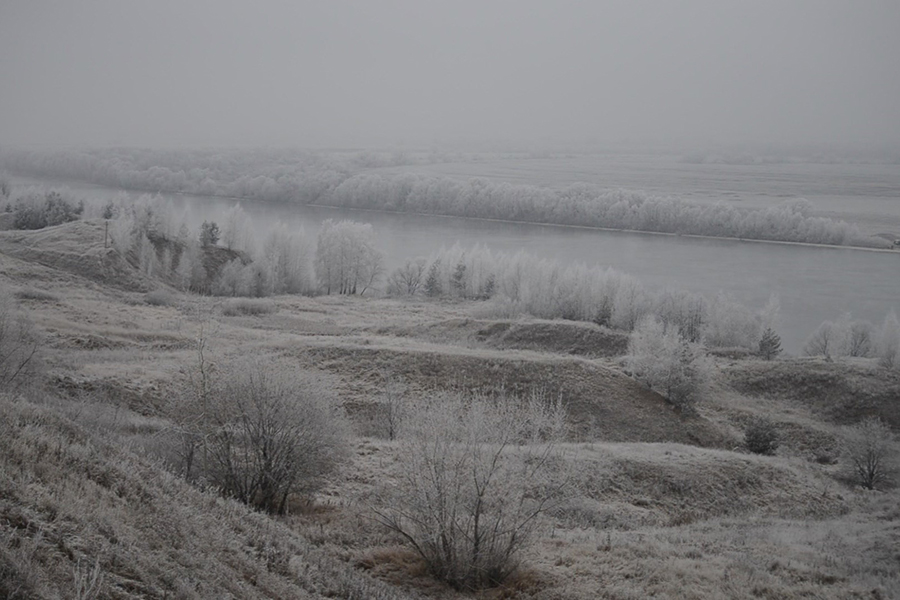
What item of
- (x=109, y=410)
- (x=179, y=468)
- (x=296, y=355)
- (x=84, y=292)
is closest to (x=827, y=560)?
(x=179, y=468)

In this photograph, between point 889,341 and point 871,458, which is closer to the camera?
point 871,458

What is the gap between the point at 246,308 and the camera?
166 feet

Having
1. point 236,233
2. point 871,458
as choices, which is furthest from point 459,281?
point 871,458

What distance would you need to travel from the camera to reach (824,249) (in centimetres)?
5225

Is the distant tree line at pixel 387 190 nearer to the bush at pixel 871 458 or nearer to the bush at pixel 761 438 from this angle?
the bush at pixel 761 438

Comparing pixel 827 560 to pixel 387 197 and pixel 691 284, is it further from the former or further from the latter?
pixel 387 197

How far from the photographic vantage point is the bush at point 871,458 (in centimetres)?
2567

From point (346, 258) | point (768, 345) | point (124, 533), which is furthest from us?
point (346, 258)

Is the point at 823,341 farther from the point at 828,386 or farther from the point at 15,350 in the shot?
the point at 15,350

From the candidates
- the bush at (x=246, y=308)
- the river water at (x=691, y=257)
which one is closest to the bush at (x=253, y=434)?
the bush at (x=246, y=308)

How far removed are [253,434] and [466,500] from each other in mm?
5351

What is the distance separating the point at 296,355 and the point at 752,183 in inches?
2207

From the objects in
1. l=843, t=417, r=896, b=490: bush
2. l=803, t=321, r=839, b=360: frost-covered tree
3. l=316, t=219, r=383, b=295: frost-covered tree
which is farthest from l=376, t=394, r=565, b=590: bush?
l=316, t=219, r=383, b=295: frost-covered tree

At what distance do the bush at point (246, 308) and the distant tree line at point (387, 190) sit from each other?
42890 mm
